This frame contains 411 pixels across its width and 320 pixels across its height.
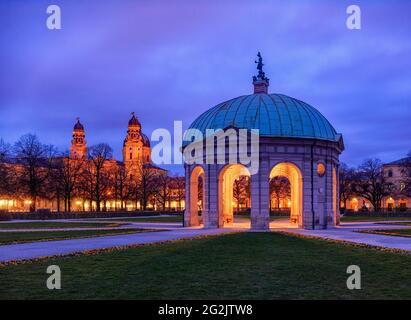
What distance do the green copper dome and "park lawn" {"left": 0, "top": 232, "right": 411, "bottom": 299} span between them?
1746cm

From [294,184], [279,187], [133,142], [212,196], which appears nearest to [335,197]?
[294,184]

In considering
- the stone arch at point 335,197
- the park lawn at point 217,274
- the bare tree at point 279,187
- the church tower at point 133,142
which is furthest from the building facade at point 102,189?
the park lawn at point 217,274

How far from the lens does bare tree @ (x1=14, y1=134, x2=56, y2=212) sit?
7556cm

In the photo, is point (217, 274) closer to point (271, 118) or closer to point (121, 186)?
point (271, 118)

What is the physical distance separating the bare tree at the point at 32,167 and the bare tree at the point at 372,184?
6857 cm

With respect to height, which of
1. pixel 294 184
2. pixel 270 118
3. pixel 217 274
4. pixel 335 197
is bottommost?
pixel 217 274

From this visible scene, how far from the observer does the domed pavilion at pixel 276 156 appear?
1519 inches

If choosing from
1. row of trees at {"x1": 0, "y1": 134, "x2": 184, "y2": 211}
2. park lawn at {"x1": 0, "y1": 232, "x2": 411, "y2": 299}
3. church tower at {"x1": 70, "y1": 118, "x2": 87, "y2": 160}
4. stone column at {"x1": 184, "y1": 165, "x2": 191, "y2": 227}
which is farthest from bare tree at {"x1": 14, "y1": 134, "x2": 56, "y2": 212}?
church tower at {"x1": 70, "y1": 118, "x2": 87, "y2": 160}

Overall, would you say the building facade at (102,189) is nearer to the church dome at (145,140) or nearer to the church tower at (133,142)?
the church tower at (133,142)

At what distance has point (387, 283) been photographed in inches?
558

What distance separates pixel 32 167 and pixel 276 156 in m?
50.4

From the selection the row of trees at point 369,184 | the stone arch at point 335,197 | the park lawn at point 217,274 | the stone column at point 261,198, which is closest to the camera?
the park lawn at point 217,274

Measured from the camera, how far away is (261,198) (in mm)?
38375

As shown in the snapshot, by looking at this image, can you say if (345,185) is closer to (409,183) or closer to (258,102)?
(409,183)
